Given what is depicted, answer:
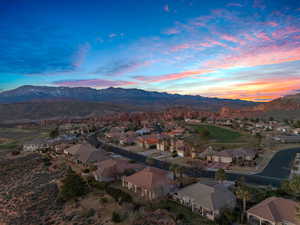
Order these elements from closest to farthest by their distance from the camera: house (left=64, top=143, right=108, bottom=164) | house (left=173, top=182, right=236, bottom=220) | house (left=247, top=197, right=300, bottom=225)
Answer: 1. house (left=247, top=197, right=300, bottom=225)
2. house (left=173, top=182, right=236, bottom=220)
3. house (left=64, top=143, right=108, bottom=164)

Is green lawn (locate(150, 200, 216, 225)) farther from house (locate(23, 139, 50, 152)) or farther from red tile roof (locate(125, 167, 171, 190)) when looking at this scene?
house (locate(23, 139, 50, 152))

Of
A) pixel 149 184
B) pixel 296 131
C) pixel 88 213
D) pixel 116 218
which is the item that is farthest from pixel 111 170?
pixel 296 131

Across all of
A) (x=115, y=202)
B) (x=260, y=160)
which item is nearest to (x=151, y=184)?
(x=115, y=202)

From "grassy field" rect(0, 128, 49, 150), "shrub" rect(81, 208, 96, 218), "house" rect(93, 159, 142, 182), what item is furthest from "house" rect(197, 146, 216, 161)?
"grassy field" rect(0, 128, 49, 150)

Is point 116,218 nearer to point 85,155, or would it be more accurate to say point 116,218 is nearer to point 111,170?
point 111,170

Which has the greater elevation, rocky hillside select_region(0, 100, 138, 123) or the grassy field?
rocky hillside select_region(0, 100, 138, 123)

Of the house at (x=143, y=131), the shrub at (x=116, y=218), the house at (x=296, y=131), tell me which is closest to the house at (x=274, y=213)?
the shrub at (x=116, y=218)
